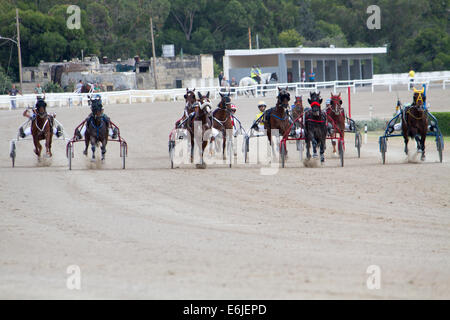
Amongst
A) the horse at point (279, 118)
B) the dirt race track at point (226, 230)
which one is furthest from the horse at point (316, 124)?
the horse at point (279, 118)

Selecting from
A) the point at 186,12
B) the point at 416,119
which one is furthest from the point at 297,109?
the point at 186,12

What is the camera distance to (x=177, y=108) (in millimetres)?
35219

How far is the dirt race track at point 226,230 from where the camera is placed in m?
6.11

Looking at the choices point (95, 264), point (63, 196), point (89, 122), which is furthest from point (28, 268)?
point (89, 122)

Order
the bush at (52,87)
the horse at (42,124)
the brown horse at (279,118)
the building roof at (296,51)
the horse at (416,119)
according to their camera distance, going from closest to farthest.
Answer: the horse at (416,119) < the brown horse at (279,118) < the horse at (42,124) < the bush at (52,87) < the building roof at (296,51)

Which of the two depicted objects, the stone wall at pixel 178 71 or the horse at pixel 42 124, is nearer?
the horse at pixel 42 124

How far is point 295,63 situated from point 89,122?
36.9 metres

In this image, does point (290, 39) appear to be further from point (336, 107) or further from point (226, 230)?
point (226, 230)

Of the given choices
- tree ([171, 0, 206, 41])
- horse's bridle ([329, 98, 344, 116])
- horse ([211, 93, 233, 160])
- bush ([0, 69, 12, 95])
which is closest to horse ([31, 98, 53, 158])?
horse ([211, 93, 233, 160])

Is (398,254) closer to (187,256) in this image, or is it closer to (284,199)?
(187,256)

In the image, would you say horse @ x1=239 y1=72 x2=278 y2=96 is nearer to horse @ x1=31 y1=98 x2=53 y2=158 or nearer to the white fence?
the white fence

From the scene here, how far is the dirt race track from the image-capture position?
6.11 m

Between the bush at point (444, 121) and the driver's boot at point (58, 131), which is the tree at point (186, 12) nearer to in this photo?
the bush at point (444, 121)

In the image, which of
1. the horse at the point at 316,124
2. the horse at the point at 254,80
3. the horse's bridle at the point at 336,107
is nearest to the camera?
the horse at the point at 316,124
